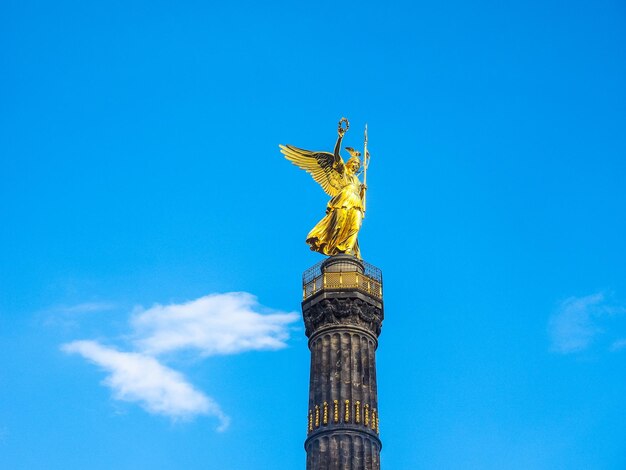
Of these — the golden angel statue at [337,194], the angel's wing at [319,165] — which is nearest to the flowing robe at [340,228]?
the golden angel statue at [337,194]

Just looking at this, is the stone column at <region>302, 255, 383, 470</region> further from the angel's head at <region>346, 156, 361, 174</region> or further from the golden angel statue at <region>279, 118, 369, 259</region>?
the angel's head at <region>346, 156, 361, 174</region>

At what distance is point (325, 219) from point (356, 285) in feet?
16.8

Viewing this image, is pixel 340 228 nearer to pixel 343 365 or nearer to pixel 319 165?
pixel 319 165

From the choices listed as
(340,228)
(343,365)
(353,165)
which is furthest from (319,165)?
(343,365)

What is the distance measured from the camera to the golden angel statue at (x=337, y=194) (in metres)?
56.3

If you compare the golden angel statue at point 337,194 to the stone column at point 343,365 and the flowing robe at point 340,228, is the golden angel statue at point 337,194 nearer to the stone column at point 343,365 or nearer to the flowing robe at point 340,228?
the flowing robe at point 340,228

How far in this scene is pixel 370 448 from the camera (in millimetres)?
49156

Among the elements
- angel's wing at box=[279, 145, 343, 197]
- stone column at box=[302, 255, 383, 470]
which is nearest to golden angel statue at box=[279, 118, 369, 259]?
angel's wing at box=[279, 145, 343, 197]

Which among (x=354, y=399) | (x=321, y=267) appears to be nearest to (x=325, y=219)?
(x=321, y=267)

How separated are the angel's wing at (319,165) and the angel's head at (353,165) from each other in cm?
74

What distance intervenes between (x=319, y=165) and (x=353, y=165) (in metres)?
2.12

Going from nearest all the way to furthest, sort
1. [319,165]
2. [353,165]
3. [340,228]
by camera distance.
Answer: [340,228] < [353,165] < [319,165]

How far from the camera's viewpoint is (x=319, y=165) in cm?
5950

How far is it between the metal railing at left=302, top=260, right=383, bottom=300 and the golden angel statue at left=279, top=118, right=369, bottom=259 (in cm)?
132
